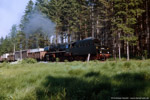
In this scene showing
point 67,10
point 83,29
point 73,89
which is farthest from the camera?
point 67,10

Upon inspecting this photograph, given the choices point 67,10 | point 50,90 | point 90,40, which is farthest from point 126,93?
point 67,10

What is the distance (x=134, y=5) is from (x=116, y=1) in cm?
258

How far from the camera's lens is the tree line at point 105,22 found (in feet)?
63.7

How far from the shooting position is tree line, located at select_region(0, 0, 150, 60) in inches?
764

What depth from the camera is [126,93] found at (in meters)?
3.79

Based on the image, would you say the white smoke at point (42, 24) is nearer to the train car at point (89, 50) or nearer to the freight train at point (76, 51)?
the freight train at point (76, 51)

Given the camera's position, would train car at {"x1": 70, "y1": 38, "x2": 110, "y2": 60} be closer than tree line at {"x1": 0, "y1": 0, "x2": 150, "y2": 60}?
Yes

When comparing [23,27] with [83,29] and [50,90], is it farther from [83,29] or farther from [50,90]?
[50,90]

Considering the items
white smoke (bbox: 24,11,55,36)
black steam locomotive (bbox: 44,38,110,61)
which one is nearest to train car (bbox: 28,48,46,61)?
black steam locomotive (bbox: 44,38,110,61)

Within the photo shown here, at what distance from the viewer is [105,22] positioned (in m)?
29.9

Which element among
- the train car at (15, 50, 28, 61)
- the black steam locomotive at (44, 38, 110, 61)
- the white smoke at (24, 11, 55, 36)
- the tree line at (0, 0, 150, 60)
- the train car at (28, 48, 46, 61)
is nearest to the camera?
the black steam locomotive at (44, 38, 110, 61)

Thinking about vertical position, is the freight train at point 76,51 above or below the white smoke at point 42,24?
below

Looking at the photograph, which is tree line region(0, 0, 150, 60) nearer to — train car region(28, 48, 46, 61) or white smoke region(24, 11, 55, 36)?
white smoke region(24, 11, 55, 36)

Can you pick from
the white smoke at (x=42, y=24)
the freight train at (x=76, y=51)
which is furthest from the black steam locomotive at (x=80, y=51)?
the white smoke at (x=42, y=24)
